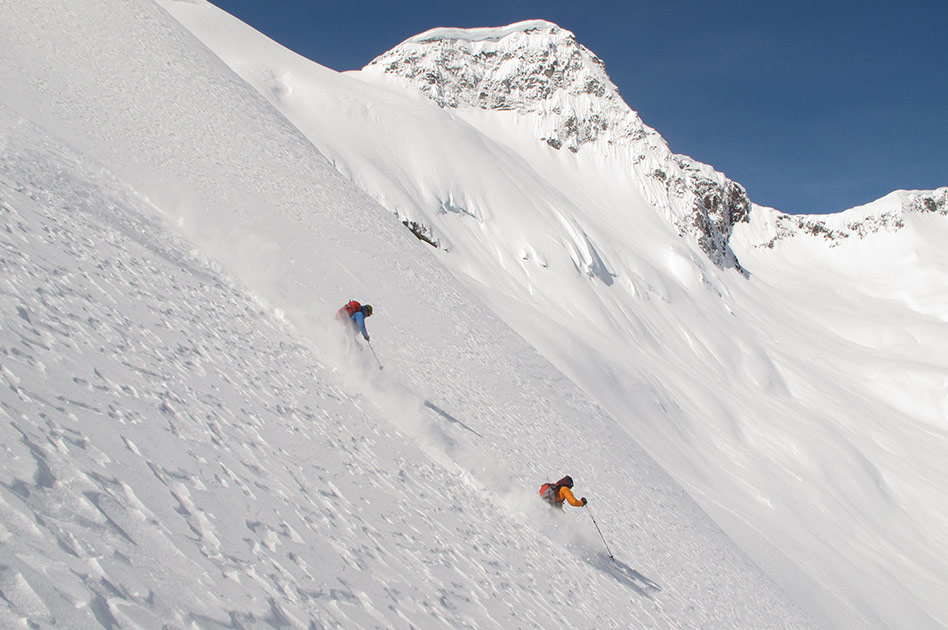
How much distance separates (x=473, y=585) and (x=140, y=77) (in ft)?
66.1

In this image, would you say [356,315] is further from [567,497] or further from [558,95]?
[558,95]

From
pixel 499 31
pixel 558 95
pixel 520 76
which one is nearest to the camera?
pixel 558 95

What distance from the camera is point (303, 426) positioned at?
7.96m

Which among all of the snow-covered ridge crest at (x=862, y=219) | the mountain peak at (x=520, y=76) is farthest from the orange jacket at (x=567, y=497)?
the snow-covered ridge crest at (x=862, y=219)

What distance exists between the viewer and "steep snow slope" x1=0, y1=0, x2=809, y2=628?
14.0ft

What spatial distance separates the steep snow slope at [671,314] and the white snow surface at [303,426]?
0.51 m

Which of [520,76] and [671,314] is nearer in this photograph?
[671,314]

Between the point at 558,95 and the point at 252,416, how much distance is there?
346ft

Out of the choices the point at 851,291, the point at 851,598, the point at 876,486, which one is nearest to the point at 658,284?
the point at 876,486

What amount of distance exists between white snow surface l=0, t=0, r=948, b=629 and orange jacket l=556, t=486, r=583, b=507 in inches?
15.6

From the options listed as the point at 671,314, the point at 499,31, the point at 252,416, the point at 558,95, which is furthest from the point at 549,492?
the point at 499,31

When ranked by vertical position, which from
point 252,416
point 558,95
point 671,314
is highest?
point 558,95

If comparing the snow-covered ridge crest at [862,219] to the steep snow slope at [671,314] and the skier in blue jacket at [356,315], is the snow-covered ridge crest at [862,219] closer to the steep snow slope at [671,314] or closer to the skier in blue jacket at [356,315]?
the steep snow slope at [671,314]

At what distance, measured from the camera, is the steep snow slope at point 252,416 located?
4.26m
